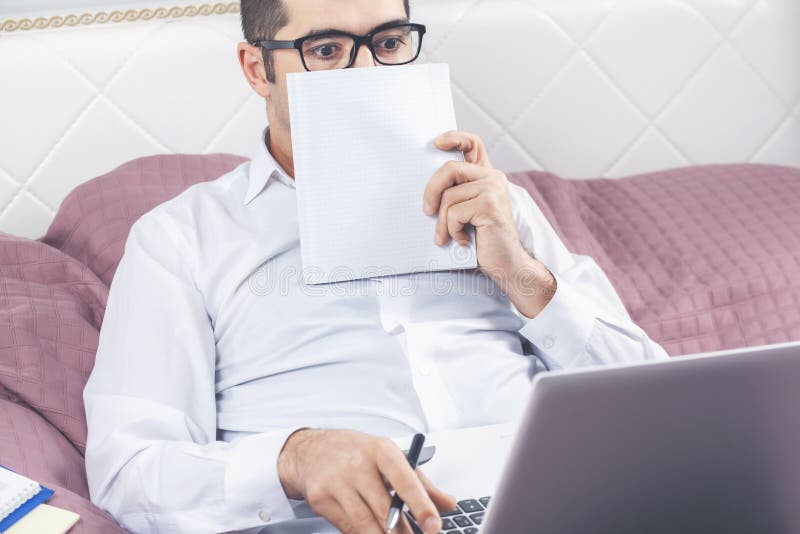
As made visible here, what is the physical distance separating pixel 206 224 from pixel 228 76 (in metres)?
0.57

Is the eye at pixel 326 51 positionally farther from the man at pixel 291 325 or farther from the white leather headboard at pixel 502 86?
the white leather headboard at pixel 502 86

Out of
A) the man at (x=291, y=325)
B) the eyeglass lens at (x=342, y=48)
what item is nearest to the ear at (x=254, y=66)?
the man at (x=291, y=325)

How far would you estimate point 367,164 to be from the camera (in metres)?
1.00

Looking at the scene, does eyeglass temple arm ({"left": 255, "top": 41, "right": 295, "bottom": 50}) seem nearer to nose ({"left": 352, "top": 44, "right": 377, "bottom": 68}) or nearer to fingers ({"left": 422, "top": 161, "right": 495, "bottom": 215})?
nose ({"left": 352, "top": 44, "right": 377, "bottom": 68})

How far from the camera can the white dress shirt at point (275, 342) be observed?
38.0 inches

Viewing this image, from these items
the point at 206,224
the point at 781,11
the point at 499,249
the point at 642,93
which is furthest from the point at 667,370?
the point at 781,11

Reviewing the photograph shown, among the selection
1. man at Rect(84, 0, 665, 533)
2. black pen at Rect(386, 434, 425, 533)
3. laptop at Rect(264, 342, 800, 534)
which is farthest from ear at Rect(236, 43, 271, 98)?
laptop at Rect(264, 342, 800, 534)

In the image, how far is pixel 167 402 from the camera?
96 centimetres

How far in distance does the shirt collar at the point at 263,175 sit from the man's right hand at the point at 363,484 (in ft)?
1.59

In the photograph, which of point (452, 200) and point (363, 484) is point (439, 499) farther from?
point (452, 200)

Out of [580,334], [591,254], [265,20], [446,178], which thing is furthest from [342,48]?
[591,254]

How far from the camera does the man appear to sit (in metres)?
0.96

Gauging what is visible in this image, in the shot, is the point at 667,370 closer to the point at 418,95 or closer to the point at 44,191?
the point at 418,95

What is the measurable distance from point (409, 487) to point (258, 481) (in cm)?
25
